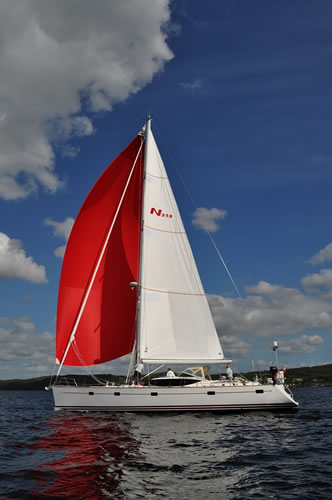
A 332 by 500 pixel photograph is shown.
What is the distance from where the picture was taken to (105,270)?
25328 millimetres

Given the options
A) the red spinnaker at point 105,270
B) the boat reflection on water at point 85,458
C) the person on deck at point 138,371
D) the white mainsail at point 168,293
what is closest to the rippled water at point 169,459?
the boat reflection on water at point 85,458

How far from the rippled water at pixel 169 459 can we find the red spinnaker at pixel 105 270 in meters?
5.37

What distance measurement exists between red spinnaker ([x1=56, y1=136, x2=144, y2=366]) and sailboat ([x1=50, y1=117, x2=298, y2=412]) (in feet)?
0.20

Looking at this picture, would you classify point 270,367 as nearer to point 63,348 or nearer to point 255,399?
Result: point 255,399

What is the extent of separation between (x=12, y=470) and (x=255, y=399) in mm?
13650

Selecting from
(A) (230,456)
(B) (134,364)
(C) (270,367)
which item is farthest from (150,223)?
(A) (230,456)

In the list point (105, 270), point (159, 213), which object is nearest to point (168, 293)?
point (105, 270)

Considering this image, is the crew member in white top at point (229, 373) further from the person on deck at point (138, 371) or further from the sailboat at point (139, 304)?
the person on deck at point (138, 371)

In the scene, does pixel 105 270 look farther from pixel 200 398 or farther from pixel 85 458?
pixel 85 458

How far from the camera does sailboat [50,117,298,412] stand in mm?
21328

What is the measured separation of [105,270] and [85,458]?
46.3 feet

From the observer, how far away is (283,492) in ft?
29.8

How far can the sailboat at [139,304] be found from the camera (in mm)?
21328

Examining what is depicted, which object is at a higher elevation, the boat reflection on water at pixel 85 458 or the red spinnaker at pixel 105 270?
the red spinnaker at pixel 105 270
